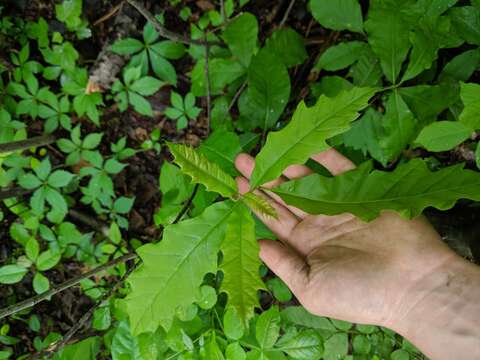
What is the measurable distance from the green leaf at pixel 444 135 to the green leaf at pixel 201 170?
2.34 feet

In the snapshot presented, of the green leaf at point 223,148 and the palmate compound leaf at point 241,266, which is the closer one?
the palmate compound leaf at point 241,266

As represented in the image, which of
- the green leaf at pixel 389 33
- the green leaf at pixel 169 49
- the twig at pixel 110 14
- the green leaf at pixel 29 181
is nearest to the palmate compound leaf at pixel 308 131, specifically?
the green leaf at pixel 389 33

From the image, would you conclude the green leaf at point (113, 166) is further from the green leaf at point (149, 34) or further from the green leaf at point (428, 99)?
the green leaf at point (428, 99)

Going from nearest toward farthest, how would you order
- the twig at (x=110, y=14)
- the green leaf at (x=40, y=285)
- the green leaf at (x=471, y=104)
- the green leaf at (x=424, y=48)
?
the green leaf at (x=471, y=104) → the green leaf at (x=424, y=48) → the green leaf at (x=40, y=285) → the twig at (x=110, y=14)

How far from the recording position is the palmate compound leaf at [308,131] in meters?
1.29

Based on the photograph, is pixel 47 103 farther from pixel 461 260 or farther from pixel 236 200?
pixel 461 260

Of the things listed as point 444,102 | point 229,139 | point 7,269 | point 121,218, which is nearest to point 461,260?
point 444,102

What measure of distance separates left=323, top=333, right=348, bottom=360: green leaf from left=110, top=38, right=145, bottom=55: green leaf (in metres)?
1.75

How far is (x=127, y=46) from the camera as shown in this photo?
2.34 m

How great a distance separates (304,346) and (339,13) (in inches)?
53.3

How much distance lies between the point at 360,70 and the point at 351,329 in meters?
1.12

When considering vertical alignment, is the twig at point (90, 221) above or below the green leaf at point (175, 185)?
below

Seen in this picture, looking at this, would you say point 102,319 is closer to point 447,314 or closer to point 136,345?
point 136,345

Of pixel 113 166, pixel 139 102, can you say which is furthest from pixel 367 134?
pixel 113 166
